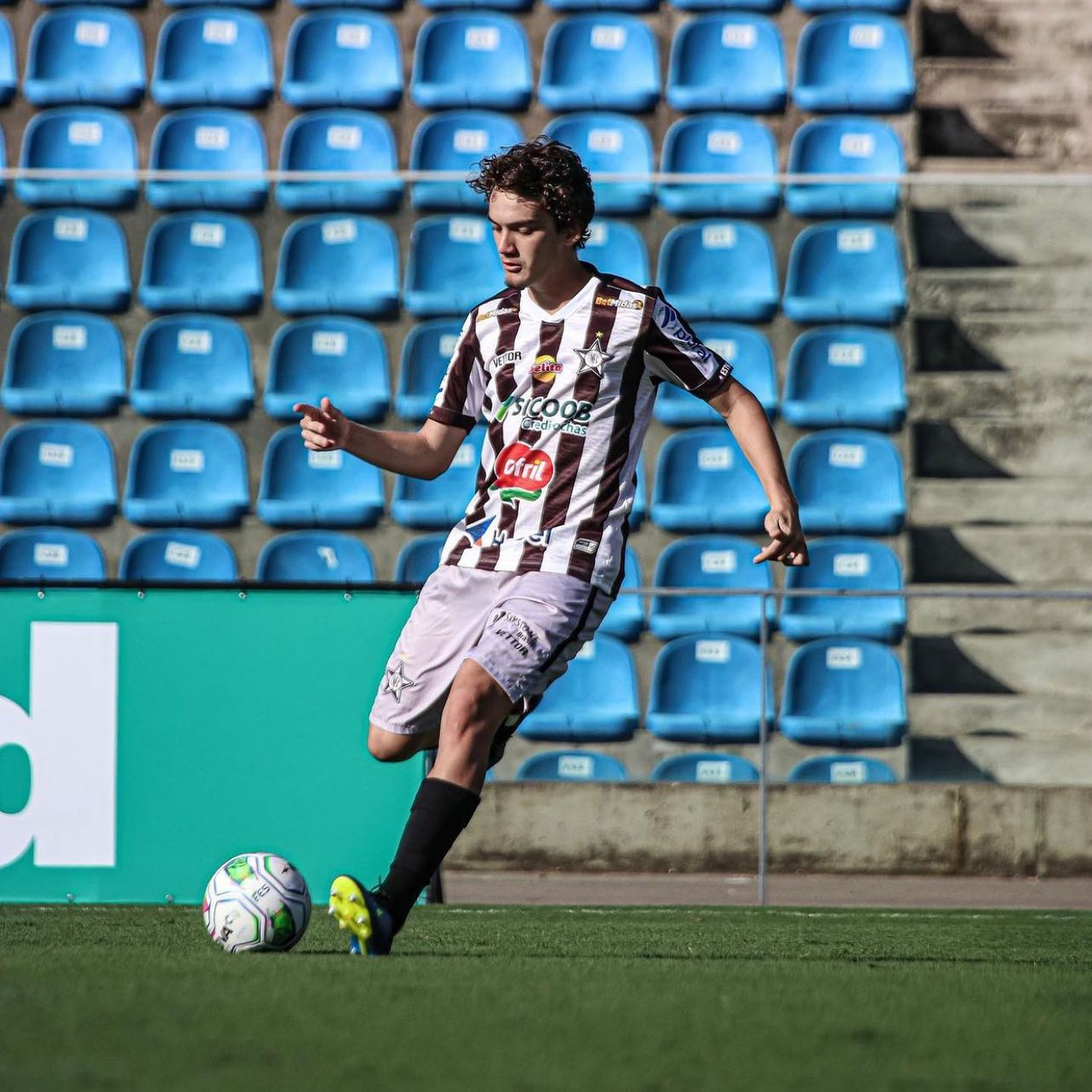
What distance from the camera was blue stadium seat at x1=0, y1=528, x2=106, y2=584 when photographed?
9.15 meters

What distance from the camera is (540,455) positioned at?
4137 millimetres

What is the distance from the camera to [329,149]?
10.1 m

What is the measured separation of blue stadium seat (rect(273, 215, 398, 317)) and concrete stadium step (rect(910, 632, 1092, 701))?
3.50 m

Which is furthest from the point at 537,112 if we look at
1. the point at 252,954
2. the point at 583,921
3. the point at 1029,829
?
the point at 252,954

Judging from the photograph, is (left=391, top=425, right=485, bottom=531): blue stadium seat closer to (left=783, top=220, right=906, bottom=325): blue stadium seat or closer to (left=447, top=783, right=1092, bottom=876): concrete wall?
(left=447, top=783, right=1092, bottom=876): concrete wall

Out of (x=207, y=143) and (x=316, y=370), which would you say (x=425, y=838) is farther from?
(x=207, y=143)

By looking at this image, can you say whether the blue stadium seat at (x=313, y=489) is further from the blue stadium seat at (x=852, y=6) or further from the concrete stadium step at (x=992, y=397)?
the blue stadium seat at (x=852, y=6)

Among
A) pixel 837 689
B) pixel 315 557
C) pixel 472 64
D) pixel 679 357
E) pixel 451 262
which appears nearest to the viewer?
pixel 679 357

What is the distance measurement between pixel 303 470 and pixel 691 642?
7.66 ft

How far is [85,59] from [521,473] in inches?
288

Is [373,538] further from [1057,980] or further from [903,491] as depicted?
[1057,980]

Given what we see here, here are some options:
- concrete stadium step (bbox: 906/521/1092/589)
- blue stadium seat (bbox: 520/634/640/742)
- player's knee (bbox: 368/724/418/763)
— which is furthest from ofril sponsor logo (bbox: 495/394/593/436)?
concrete stadium step (bbox: 906/521/1092/589)

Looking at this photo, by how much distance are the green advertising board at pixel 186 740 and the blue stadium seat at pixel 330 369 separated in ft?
11.3

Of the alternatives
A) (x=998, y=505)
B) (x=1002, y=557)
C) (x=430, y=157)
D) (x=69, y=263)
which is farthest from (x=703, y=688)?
(x=69, y=263)
